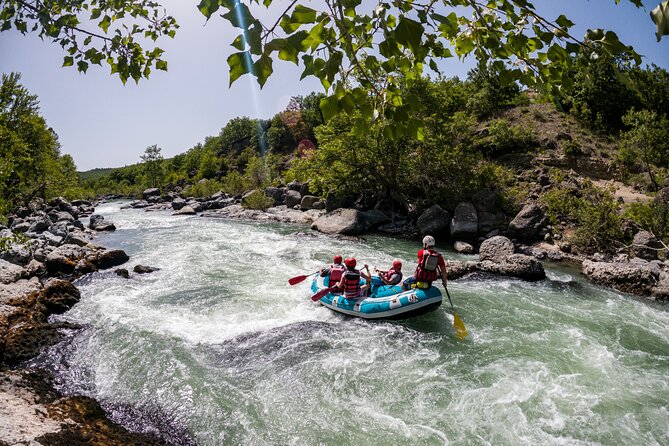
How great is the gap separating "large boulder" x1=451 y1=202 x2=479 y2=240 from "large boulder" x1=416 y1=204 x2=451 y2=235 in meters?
0.60

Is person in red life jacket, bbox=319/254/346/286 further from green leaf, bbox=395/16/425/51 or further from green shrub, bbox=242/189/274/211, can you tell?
green shrub, bbox=242/189/274/211

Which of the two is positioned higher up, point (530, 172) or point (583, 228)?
point (530, 172)

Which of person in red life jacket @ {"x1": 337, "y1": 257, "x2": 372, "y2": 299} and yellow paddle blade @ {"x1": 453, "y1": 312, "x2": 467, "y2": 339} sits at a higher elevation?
person in red life jacket @ {"x1": 337, "y1": 257, "x2": 372, "y2": 299}

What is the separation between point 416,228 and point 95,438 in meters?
15.3

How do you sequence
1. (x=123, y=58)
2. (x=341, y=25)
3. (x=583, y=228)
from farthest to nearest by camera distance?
(x=583, y=228) → (x=123, y=58) → (x=341, y=25)

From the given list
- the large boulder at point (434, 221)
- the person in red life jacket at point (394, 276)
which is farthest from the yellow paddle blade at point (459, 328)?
the large boulder at point (434, 221)

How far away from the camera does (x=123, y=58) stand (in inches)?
102

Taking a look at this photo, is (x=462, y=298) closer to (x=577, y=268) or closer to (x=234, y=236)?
(x=577, y=268)

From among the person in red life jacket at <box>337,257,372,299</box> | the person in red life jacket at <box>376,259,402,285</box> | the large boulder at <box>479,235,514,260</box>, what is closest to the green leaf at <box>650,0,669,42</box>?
the person in red life jacket at <box>337,257,372,299</box>

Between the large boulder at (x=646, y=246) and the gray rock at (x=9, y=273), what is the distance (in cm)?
1795

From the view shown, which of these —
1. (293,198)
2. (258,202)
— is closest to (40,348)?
(258,202)

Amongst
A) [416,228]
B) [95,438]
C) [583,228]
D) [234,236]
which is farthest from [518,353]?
[234,236]

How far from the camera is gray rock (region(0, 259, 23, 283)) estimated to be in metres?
9.30

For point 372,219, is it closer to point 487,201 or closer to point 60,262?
point 487,201
